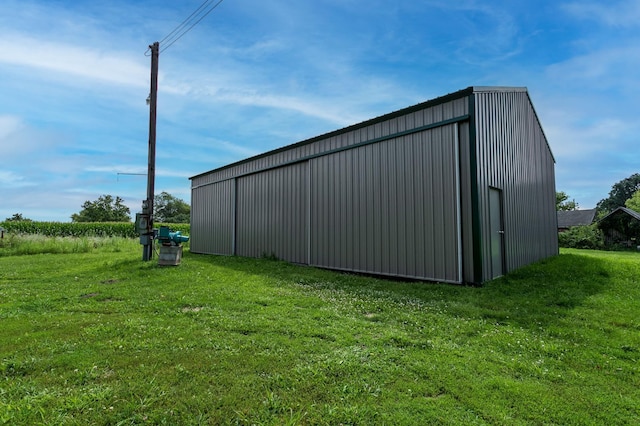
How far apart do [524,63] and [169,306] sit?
33.2 ft

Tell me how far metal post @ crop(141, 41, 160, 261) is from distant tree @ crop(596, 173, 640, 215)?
235ft

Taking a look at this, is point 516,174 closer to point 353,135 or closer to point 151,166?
point 353,135

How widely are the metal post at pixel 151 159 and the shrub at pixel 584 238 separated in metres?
26.4

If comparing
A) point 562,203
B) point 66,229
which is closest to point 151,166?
point 66,229

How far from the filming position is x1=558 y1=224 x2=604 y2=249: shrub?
2233cm

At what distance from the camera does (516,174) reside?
8.70 meters

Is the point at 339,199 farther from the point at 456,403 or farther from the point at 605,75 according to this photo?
the point at 605,75

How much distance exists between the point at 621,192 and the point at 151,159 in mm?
77125

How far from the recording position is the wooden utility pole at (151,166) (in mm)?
9906

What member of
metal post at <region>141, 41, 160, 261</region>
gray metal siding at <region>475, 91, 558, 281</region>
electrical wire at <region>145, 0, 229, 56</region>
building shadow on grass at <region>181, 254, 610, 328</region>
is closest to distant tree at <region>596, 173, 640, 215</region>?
gray metal siding at <region>475, 91, 558, 281</region>

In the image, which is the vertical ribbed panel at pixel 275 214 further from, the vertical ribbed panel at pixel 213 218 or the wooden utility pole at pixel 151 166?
the wooden utility pole at pixel 151 166

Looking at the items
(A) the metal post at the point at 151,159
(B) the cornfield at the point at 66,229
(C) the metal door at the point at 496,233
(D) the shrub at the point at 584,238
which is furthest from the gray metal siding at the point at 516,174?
(B) the cornfield at the point at 66,229

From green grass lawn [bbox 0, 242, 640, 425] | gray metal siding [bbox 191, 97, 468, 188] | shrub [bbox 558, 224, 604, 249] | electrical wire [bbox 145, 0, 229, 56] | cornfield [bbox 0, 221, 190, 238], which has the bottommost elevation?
green grass lawn [bbox 0, 242, 640, 425]

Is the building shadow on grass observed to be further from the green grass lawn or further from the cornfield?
the cornfield
